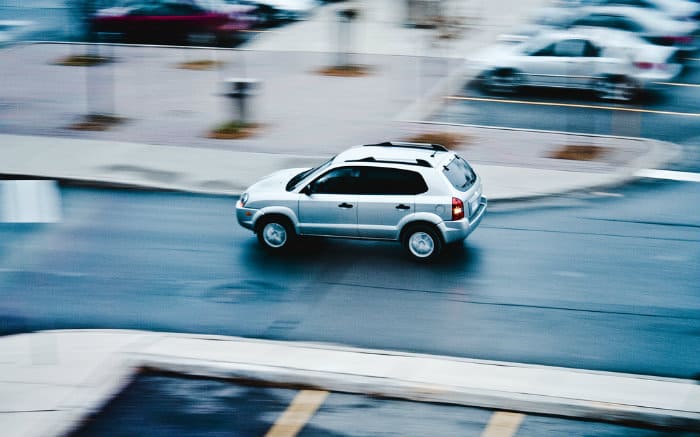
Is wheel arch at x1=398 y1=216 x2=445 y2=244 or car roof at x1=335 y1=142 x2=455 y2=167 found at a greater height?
car roof at x1=335 y1=142 x2=455 y2=167

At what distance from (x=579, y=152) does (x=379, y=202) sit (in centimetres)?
704

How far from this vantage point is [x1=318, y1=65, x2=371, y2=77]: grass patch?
26.1 meters

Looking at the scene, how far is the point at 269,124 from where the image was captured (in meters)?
22.1

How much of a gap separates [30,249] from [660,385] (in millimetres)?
9762

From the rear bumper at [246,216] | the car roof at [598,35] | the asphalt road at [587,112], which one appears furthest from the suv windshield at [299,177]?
the car roof at [598,35]

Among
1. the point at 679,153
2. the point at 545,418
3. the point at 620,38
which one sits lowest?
the point at 545,418

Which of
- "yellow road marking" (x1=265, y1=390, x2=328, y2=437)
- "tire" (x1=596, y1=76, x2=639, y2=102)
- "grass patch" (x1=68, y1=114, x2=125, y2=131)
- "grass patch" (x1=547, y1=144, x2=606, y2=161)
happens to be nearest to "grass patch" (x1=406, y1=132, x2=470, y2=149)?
"grass patch" (x1=547, y1=144, x2=606, y2=161)

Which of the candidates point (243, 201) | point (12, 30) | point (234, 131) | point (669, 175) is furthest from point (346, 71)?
point (12, 30)

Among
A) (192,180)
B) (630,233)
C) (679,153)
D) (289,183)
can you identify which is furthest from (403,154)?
(679,153)

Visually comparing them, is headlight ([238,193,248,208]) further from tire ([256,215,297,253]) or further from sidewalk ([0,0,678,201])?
sidewalk ([0,0,678,201])

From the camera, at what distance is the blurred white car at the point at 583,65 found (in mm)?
23312

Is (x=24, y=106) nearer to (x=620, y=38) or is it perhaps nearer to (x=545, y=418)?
(x=620, y=38)

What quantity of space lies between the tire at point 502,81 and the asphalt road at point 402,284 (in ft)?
24.7

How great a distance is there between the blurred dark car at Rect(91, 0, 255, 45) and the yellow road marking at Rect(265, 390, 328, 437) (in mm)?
20230
